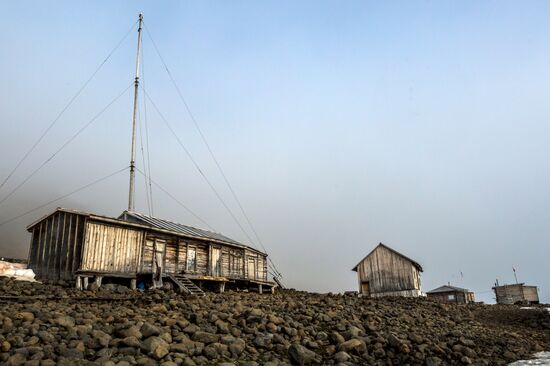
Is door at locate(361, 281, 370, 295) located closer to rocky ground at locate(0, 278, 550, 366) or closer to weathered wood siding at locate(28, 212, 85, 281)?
rocky ground at locate(0, 278, 550, 366)

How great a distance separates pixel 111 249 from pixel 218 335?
43.8 ft

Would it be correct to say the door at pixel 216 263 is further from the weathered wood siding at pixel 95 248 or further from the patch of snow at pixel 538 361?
the patch of snow at pixel 538 361

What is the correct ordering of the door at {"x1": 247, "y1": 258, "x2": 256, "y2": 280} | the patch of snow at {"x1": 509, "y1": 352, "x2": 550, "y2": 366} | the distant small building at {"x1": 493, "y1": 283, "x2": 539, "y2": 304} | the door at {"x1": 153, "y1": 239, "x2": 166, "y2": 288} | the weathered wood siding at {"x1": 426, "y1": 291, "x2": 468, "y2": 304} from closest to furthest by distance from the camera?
1. the patch of snow at {"x1": 509, "y1": 352, "x2": 550, "y2": 366}
2. the door at {"x1": 153, "y1": 239, "x2": 166, "y2": 288}
3. the door at {"x1": 247, "y1": 258, "x2": 256, "y2": 280}
4. the weathered wood siding at {"x1": 426, "y1": 291, "x2": 468, "y2": 304}
5. the distant small building at {"x1": 493, "y1": 283, "x2": 539, "y2": 304}

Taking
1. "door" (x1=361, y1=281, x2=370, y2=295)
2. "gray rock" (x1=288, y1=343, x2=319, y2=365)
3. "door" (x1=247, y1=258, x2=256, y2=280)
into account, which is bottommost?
"gray rock" (x1=288, y1=343, x2=319, y2=365)

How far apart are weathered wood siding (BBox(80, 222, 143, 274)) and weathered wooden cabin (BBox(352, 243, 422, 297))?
25160 mm

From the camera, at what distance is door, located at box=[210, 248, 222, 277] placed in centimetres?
3056

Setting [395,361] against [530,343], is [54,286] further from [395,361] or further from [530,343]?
[530,343]

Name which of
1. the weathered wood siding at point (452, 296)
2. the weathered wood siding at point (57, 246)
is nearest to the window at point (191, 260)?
the weathered wood siding at point (57, 246)

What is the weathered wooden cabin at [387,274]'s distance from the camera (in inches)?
1582

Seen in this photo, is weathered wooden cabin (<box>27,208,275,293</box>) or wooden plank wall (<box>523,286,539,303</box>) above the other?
weathered wooden cabin (<box>27,208,275,293</box>)

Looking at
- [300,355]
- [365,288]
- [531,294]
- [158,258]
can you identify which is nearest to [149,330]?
[300,355]

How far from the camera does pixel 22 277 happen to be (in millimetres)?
21859

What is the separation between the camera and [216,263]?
1227 inches

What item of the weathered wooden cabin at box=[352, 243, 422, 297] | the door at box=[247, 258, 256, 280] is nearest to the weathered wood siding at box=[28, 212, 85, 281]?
the door at box=[247, 258, 256, 280]
